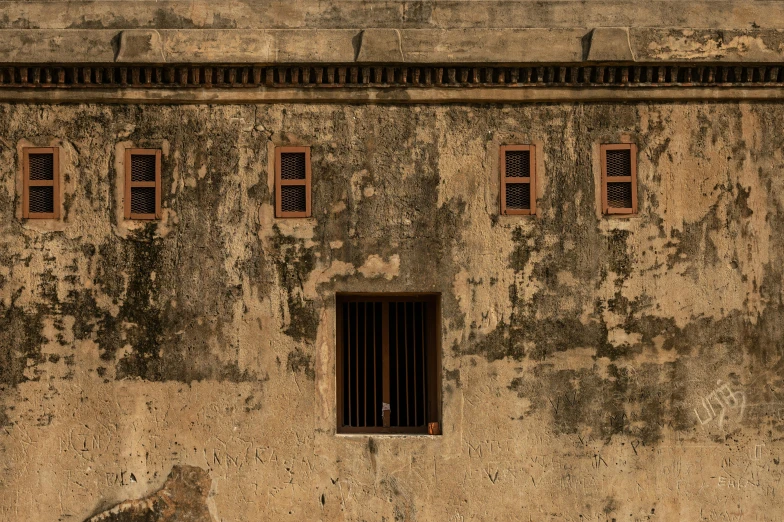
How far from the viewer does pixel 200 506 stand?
8992 mm

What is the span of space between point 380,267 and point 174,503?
2741 millimetres

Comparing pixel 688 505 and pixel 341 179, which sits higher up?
pixel 341 179

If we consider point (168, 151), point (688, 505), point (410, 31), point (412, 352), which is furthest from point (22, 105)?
point (688, 505)

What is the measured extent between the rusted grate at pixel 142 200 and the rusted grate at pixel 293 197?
1.17 m

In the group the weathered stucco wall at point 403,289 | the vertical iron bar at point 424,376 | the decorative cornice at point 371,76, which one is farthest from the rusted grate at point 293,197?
the vertical iron bar at point 424,376

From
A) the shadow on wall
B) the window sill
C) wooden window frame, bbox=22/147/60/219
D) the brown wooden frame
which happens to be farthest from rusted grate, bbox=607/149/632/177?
wooden window frame, bbox=22/147/60/219

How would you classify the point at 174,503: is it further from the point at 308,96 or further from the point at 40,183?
the point at 308,96

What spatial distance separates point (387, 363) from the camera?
9375 mm

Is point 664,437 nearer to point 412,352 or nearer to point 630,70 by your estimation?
point 412,352

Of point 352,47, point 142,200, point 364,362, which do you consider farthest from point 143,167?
point 364,362

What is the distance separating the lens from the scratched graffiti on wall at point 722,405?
29.9 ft

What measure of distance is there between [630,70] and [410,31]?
2.02 m

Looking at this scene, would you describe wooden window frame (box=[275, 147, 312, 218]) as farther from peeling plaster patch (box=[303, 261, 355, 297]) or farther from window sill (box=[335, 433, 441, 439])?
window sill (box=[335, 433, 441, 439])

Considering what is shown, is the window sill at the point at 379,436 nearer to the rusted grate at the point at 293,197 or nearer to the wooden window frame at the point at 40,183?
the rusted grate at the point at 293,197
